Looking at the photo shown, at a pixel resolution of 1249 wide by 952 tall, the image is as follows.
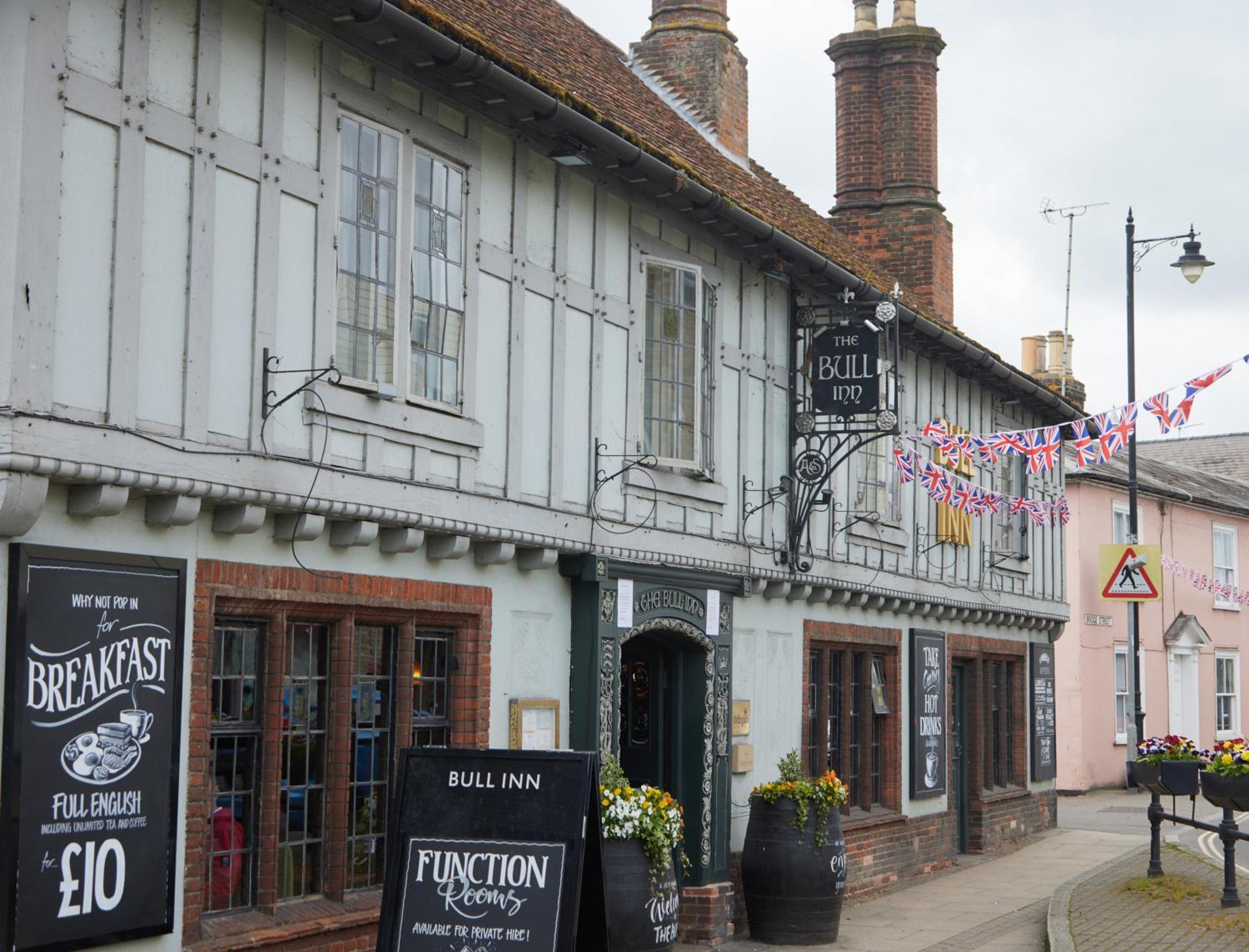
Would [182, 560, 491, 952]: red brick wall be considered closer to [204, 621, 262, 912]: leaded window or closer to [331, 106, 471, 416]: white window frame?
[204, 621, 262, 912]: leaded window

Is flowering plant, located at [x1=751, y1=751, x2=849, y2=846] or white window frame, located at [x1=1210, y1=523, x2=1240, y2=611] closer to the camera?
flowering plant, located at [x1=751, y1=751, x2=849, y2=846]

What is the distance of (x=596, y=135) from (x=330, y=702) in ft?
13.9

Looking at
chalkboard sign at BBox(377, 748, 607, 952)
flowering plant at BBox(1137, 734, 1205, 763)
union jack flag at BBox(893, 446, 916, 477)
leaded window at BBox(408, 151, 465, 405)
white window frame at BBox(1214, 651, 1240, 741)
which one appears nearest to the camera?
chalkboard sign at BBox(377, 748, 607, 952)

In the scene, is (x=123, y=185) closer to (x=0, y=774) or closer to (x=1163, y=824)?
(x=0, y=774)

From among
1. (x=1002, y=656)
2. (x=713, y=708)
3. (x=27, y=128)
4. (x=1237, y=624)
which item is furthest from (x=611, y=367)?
(x=1237, y=624)

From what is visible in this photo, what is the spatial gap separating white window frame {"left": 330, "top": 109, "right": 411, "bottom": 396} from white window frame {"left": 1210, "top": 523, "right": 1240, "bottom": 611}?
32.3 meters

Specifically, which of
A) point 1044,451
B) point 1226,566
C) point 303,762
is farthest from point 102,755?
point 1226,566

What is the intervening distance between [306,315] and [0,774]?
3.15 meters

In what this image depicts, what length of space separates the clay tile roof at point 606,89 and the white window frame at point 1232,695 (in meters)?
21.4

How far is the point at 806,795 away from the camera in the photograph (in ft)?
45.7

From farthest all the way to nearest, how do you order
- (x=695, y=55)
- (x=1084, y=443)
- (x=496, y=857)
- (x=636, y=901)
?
(x=695, y=55)
(x=1084, y=443)
(x=636, y=901)
(x=496, y=857)

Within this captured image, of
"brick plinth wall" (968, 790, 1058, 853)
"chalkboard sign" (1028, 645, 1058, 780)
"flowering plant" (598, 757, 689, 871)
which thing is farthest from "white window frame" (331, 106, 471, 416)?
"chalkboard sign" (1028, 645, 1058, 780)

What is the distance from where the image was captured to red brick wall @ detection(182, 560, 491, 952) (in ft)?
27.8

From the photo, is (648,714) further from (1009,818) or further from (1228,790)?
(1009,818)
